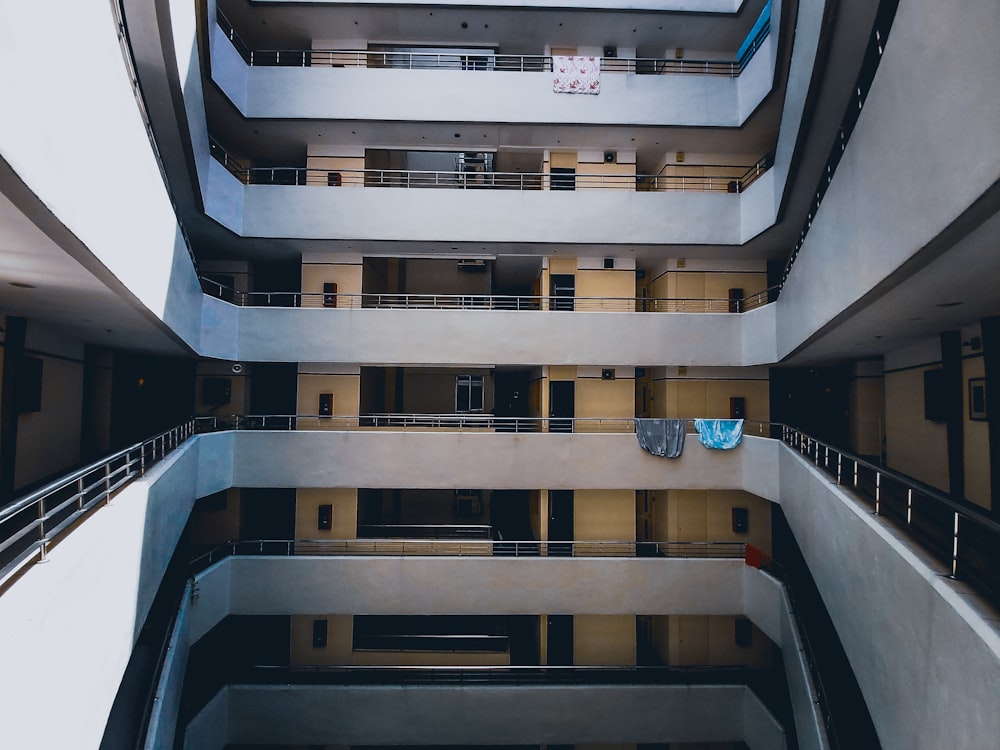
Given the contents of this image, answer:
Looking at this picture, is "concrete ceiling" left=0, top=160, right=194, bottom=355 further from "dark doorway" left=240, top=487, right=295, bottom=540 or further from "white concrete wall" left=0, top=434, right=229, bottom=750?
"dark doorway" left=240, top=487, right=295, bottom=540

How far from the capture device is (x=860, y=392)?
1390 cm

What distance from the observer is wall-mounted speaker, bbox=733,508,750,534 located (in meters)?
15.1

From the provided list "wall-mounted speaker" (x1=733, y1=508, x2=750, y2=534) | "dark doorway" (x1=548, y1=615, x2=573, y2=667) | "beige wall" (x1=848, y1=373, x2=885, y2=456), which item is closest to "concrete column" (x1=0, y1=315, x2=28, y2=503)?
"dark doorway" (x1=548, y1=615, x2=573, y2=667)

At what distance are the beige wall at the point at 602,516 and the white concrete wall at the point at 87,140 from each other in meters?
10.6

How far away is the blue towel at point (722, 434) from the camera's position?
46.7ft

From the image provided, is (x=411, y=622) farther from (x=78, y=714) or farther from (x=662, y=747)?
(x=78, y=714)

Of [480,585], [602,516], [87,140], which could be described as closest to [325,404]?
[480,585]

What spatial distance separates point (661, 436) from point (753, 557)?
356 centimetres

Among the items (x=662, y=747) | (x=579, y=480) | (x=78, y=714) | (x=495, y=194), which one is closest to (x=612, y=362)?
(x=579, y=480)

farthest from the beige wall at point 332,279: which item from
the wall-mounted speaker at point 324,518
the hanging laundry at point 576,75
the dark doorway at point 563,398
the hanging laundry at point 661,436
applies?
the hanging laundry at point 661,436

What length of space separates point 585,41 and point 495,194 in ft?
16.8

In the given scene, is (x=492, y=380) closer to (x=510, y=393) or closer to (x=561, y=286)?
(x=510, y=393)

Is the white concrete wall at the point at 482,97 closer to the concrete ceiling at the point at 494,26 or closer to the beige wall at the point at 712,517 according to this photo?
the concrete ceiling at the point at 494,26

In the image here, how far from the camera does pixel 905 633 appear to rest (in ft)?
18.2
